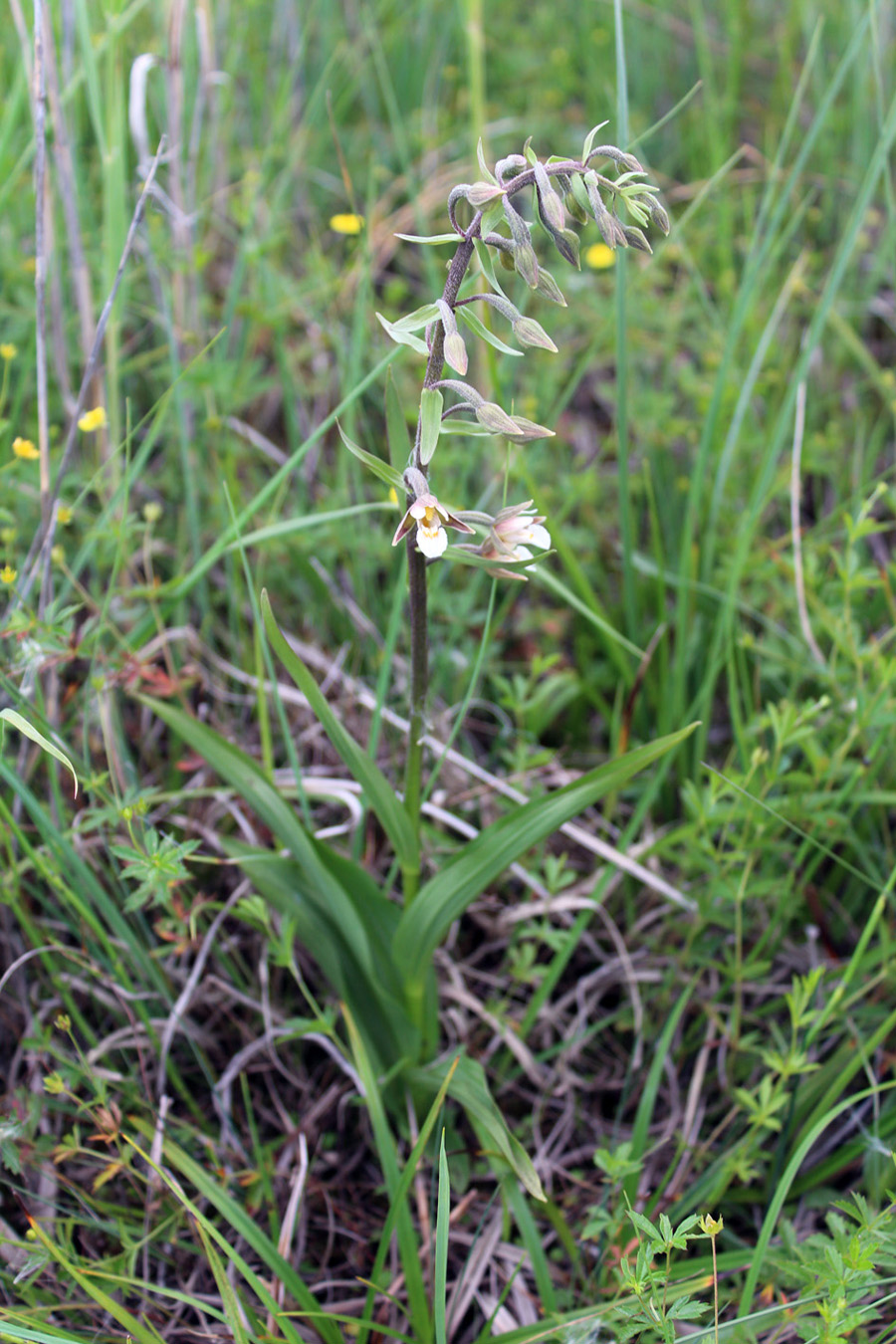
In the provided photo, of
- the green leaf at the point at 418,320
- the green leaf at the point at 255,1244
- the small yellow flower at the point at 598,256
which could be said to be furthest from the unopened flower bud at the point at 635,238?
the small yellow flower at the point at 598,256

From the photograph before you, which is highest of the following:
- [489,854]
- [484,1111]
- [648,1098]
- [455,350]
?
[455,350]

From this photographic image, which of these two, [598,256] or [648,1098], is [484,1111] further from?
[598,256]

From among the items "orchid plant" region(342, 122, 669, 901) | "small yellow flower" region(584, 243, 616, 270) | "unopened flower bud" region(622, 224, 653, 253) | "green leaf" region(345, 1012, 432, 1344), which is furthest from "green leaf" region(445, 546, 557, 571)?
"small yellow flower" region(584, 243, 616, 270)

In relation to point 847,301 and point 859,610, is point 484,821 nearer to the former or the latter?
point 859,610

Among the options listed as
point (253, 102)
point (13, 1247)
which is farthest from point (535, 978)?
point (253, 102)

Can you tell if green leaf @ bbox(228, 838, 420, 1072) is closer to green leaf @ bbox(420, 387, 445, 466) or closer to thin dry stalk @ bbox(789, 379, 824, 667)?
green leaf @ bbox(420, 387, 445, 466)

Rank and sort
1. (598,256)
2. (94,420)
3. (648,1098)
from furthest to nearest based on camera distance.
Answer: (598,256)
(94,420)
(648,1098)

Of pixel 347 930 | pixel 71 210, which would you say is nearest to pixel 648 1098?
pixel 347 930
